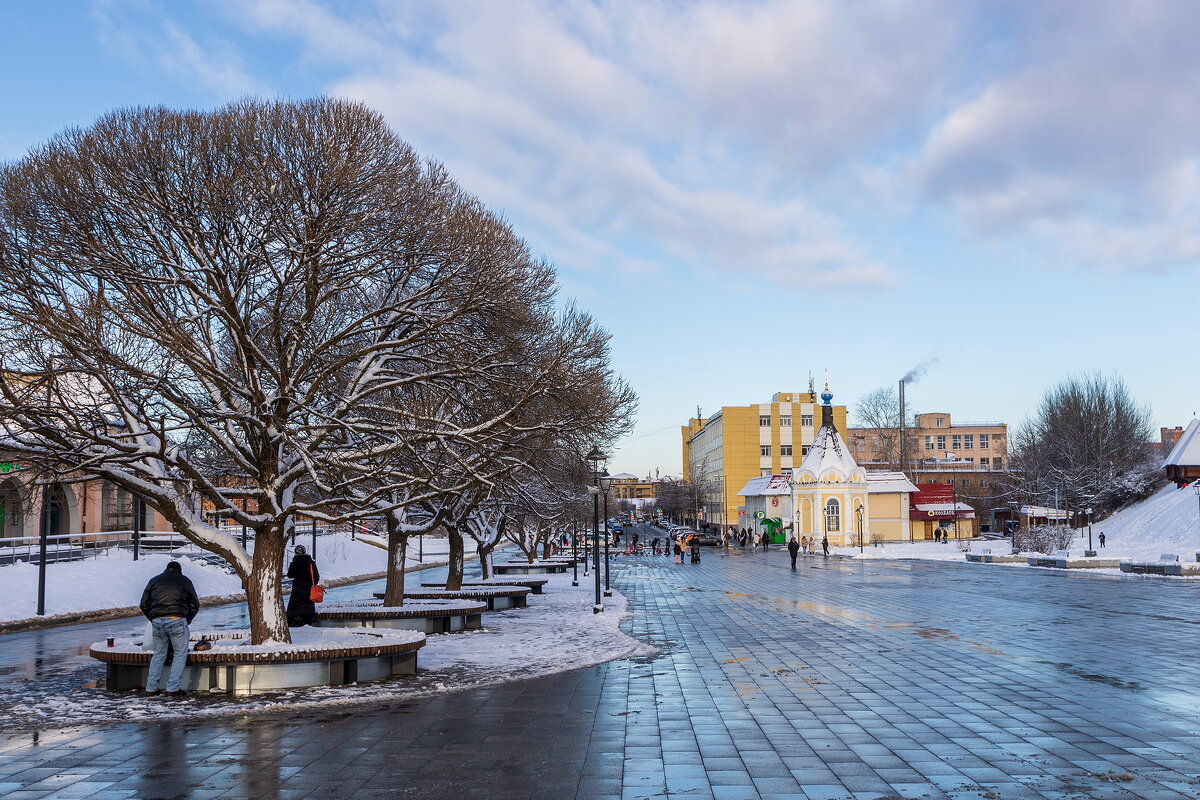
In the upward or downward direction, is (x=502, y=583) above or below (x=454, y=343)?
below

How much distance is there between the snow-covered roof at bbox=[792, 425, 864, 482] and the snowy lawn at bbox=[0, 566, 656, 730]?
5247cm

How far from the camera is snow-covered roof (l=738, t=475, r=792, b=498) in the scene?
7631 centimetres

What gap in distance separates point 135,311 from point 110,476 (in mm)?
2062

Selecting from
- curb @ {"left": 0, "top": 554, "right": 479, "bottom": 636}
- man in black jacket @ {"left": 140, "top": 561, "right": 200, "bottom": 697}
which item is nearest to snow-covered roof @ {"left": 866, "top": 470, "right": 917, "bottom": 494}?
curb @ {"left": 0, "top": 554, "right": 479, "bottom": 636}

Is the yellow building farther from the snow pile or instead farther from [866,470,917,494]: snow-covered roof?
the snow pile

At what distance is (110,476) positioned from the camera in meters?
12.1

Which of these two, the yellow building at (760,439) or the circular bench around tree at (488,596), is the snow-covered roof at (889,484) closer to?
the yellow building at (760,439)

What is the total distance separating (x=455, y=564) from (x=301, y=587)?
369 inches

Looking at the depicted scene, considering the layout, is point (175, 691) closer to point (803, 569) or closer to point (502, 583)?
point (502, 583)

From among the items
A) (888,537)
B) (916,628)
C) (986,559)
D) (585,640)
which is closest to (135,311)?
(585,640)

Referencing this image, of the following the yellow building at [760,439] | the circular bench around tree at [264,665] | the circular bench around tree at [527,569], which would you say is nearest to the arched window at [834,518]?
the circular bench around tree at [527,569]

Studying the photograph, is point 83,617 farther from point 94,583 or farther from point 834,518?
point 834,518

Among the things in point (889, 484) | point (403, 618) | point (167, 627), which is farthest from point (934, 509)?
point (167, 627)

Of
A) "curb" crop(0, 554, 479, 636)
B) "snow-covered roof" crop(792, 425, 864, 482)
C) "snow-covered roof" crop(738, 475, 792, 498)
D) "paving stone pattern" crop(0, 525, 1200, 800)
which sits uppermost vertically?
"snow-covered roof" crop(792, 425, 864, 482)
